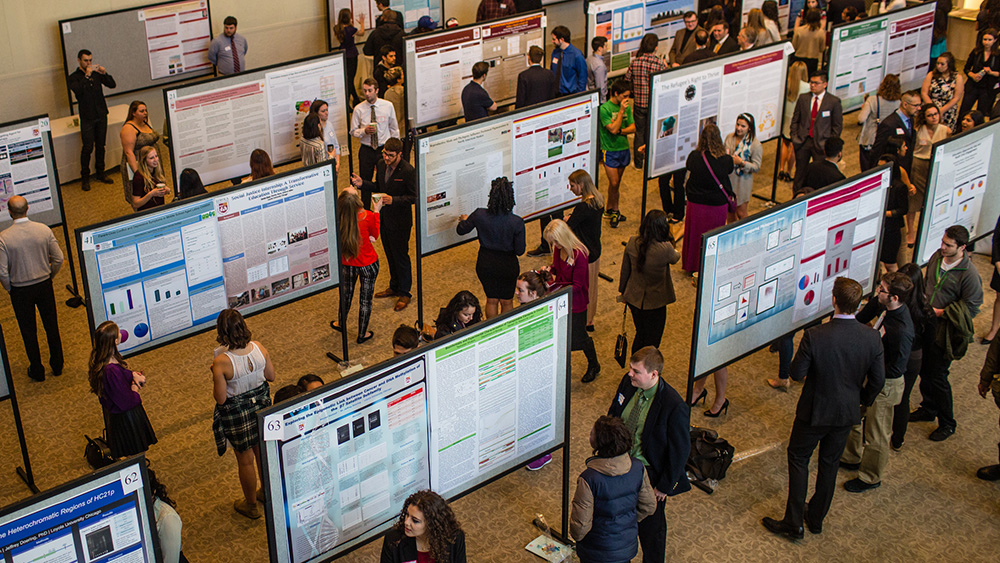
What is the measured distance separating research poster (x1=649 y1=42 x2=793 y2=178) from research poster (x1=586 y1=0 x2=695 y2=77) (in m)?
3.12

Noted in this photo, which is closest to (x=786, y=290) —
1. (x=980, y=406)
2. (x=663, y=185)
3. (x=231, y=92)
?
(x=980, y=406)

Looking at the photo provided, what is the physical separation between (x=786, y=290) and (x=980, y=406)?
7.05 ft

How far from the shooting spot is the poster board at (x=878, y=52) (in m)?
10.4

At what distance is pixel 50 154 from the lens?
7.96m

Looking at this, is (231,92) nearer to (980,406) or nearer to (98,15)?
(98,15)

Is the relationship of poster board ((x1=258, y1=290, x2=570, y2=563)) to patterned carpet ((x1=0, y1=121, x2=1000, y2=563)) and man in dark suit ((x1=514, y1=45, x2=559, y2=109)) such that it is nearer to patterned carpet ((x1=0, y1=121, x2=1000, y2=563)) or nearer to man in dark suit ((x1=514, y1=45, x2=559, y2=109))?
patterned carpet ((x1=0, y1=121, x2=1000, y2=563))

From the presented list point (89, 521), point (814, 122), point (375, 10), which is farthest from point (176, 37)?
point (89, 521)

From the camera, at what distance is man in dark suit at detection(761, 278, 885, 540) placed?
17.7 ft

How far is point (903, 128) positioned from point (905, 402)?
3182mm

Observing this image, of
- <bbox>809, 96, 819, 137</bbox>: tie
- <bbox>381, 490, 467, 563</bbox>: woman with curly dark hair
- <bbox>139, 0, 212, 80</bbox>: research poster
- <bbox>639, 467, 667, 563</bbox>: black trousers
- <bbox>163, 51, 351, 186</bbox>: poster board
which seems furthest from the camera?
<bbox>139, 0, 212, 80</bbox>: research poster

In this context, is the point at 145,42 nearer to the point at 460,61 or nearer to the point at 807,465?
the point at 460,61

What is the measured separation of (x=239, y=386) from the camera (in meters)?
5.66

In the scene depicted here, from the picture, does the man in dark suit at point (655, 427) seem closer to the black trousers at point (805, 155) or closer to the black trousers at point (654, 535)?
the black trousers at point (654, 535)

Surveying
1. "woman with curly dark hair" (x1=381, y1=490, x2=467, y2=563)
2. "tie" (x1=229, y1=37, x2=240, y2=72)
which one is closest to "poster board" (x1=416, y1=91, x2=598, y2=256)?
"woman with curly dark hair" (x1=381, y1=490, x2=467, y2=563)
